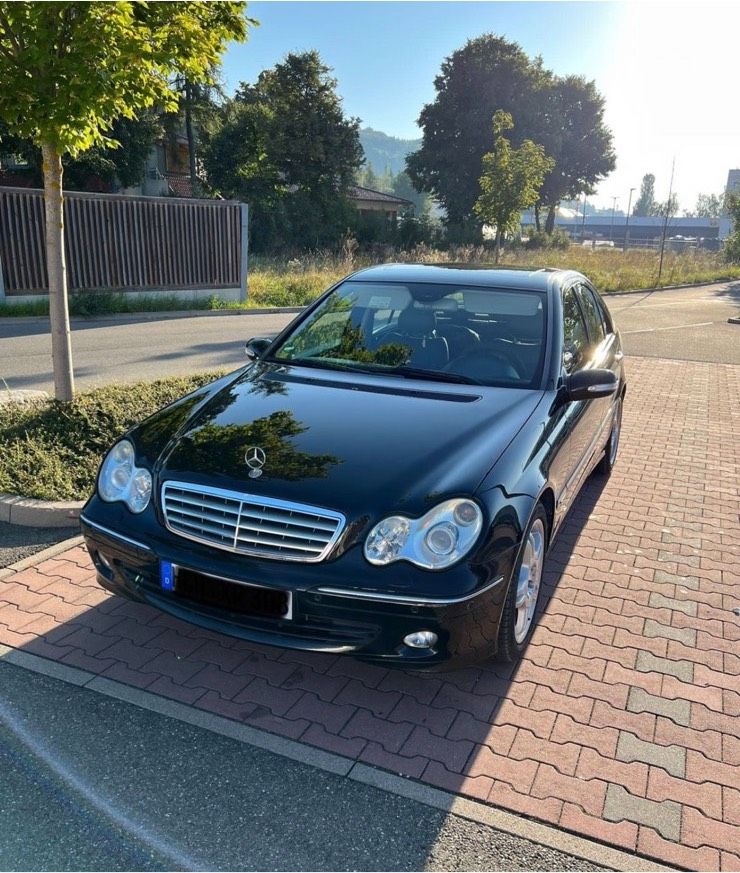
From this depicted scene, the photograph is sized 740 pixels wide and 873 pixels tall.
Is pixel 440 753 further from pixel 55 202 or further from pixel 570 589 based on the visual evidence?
pixel 55 202

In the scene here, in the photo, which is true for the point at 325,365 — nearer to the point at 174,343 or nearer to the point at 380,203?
the point at 174,343

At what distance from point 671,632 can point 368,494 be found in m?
1.90

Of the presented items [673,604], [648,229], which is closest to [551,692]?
[673,604]

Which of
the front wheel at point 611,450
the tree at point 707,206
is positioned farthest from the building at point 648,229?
the front wheel at point 611,450

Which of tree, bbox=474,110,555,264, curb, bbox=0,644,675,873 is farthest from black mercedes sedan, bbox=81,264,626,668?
tree, bbox=474,110,555,264

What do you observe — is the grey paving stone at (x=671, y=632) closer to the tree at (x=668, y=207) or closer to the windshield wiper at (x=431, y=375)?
the windshield wiper at (x=431, y=375)

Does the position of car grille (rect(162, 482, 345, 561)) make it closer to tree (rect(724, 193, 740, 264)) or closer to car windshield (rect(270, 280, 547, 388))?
car windshield (rect(270, 280, 547, 388))

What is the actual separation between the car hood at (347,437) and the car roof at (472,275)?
3.19 ft

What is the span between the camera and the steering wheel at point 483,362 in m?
3.96

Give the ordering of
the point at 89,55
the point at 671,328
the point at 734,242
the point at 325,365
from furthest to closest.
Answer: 1. the point at 734,242
2. the point at 671,328
3. the point at 89,55
4. the point at 325,365

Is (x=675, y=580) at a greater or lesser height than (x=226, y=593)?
lesser

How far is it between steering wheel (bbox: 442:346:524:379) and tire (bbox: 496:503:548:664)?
2.92ft

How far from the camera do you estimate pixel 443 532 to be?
276 centimetres

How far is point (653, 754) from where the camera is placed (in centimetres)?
279
